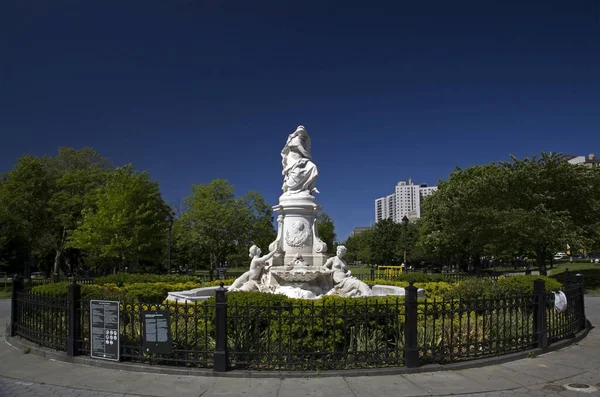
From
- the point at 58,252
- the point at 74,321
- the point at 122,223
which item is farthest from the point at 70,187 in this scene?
the point at 74,321

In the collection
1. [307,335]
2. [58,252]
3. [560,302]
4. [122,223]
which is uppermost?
[122,223]

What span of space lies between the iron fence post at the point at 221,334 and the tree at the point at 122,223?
26763 millimetres

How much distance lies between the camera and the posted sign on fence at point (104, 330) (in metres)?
8.94

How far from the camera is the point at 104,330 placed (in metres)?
9.07

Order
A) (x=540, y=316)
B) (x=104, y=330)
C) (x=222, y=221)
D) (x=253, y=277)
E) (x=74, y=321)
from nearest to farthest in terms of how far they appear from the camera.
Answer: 1. (x=104, y=330)
2. (x=74, y=321)
3. (x=540, y=316)
4. (x=253, y=277)
5. (x=222, y=221)

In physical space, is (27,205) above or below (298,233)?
above

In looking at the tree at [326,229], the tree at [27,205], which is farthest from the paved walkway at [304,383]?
the tree at [326,229]

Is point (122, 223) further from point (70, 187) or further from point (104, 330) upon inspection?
point (104, 330)

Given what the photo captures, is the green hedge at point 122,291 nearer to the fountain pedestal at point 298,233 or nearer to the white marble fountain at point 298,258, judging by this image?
the white marble fountain at point 298,258

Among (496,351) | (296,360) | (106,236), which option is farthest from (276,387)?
(106,236)

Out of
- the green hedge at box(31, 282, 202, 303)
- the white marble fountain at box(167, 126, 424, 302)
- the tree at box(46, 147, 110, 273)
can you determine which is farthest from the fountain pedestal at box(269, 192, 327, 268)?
the tree at box(46, 147, 110, 273)

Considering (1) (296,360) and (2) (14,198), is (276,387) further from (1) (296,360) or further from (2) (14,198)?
(2) (14,198)

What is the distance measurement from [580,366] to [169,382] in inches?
302

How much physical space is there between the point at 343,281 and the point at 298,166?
15.9 feet
